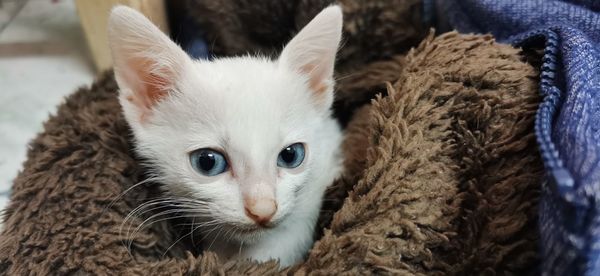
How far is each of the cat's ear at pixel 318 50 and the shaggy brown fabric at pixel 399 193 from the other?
0.11 m

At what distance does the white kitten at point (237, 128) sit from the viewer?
0.87 meters

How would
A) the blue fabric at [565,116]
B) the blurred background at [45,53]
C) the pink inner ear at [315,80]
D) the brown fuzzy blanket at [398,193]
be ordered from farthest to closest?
the blurred background at [45,53], the pink inner ear at [315,80], the brown fuzzy blanket at [398,193], the blue fabric at [565,116]

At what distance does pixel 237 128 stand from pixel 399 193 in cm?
26

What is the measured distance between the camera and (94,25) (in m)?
1.49

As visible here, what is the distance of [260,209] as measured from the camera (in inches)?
32.3

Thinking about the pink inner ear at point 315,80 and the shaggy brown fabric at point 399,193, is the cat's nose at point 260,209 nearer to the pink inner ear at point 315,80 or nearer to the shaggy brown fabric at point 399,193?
the shaggy brown fabric at point 399,193

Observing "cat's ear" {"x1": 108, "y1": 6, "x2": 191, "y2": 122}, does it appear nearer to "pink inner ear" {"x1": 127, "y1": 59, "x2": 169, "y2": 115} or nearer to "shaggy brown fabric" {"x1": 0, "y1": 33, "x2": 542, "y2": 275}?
"pink inner ear" {"x1": 127, "y1": 59, "x2": 169, "y2": 115}

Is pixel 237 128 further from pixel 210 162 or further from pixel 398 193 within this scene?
pixel 398 193

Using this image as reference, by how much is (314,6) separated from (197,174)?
22.2 inches

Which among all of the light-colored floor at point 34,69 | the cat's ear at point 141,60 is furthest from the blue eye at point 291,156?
the light-colored floor at point 34,69

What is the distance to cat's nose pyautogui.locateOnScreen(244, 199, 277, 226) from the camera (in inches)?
32.4

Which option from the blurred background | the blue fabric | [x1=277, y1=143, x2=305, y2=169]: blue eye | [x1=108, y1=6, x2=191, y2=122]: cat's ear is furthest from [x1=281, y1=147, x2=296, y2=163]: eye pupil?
the blurred background

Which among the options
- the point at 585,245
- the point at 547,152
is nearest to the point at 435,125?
the point at 547,152

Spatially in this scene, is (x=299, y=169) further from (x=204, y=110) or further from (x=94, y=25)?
(x=94, y=25)
